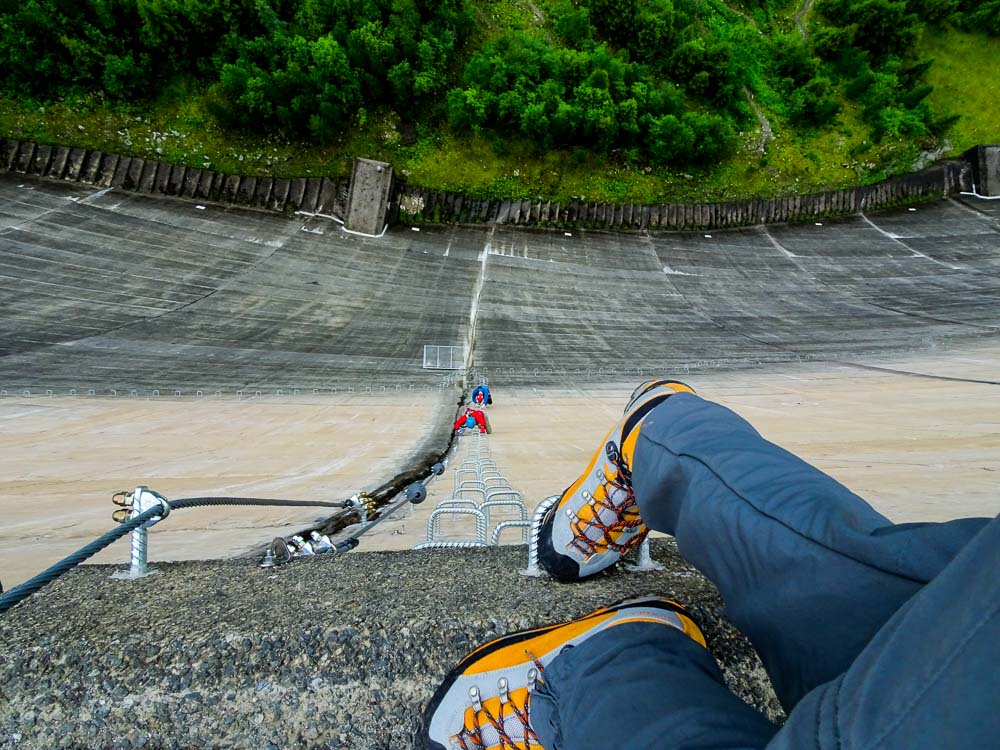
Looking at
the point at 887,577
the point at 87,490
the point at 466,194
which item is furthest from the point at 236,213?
the point at 887,577

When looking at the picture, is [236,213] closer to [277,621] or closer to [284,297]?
[284,297]

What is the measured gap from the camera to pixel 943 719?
61 cm

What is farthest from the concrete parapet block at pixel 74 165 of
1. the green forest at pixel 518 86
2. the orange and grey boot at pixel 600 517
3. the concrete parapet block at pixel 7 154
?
the orange and grey boot at pixel 600 517

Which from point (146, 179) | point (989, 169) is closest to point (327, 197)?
point (146, 179)

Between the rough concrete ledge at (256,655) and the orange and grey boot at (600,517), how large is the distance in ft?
0.44

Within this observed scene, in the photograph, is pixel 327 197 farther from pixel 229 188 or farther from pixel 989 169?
pixel 989 169

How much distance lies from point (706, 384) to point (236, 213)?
1527 cm

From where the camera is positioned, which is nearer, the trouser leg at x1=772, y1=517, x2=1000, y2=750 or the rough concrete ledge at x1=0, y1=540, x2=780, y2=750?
the trouser leg at x1=772, y1=517, x2=1000, y2=750

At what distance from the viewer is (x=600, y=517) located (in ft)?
7.02

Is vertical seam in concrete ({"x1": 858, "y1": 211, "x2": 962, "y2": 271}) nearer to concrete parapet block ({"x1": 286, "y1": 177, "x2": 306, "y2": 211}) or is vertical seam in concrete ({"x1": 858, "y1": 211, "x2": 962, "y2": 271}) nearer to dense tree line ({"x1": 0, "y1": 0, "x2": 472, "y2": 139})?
dense tree line ({"x1": 0, "y1": 0, "x2": 472, "y2": 139})

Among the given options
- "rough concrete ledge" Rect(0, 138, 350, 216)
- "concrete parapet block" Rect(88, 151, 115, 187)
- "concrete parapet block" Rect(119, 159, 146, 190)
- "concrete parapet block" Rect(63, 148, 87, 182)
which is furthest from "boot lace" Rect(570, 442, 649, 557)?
"concrete parapet block" Rect(63, 148, 87, 182)

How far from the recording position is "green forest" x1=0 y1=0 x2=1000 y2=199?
1759 centimetres

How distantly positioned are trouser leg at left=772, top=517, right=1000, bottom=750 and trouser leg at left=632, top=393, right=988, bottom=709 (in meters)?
0.46

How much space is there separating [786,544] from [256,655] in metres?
1.49
